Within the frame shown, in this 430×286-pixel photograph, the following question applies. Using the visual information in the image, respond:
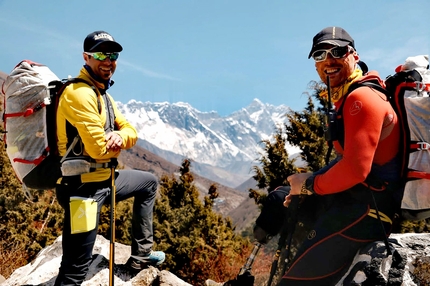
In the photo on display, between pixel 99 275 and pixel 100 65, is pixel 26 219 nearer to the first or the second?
pixel 99 275

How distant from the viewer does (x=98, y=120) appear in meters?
4.21

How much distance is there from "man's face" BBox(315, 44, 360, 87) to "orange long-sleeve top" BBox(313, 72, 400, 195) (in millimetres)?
281

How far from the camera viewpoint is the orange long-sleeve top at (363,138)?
3.02 metres

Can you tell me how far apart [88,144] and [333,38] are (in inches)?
115

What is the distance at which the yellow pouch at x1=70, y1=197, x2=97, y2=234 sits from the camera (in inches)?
162

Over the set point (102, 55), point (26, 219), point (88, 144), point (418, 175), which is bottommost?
point (26, 219)

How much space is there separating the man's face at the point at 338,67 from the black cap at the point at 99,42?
8.52ft

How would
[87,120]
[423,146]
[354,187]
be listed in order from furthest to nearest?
→ 1. [87,120]
2. [354,187]
3. [423,146]

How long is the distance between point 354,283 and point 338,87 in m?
1.87

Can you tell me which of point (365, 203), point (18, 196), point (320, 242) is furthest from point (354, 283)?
point (18, 196)

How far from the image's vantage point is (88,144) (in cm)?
416

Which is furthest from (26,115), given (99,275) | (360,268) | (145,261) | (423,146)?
(423,146)

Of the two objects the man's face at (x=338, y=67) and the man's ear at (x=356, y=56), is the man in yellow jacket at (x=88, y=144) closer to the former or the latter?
the man's face at (x=338, y=67)

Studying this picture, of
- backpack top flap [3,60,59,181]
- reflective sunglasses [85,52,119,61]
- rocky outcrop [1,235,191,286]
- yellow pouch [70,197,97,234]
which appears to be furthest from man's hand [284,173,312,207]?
backpack top flap [3,60,59,181]
